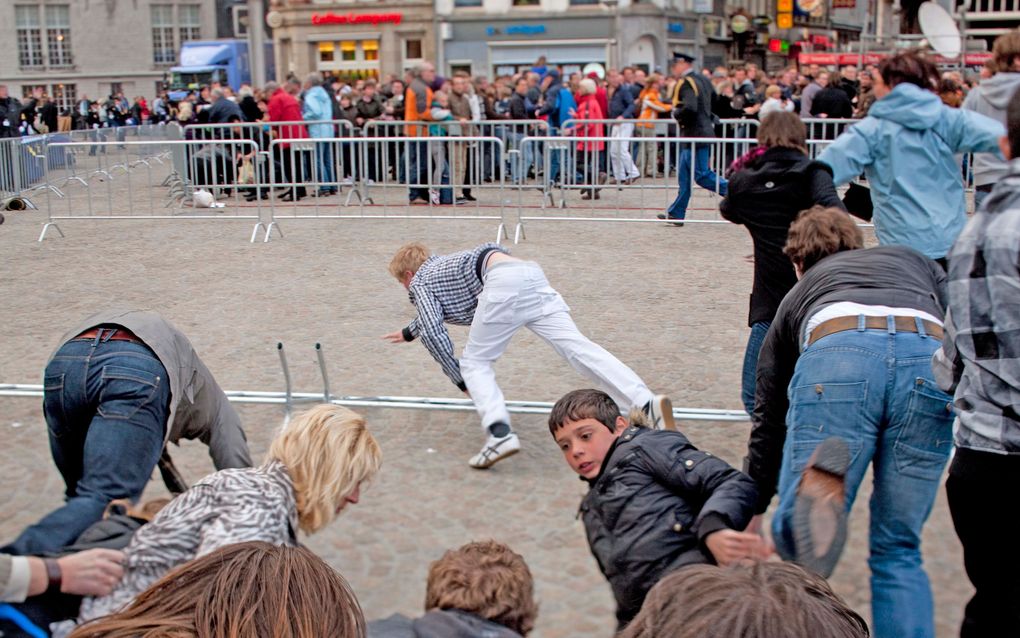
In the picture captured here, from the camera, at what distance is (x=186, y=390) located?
4172 millimetres

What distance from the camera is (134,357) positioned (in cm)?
388

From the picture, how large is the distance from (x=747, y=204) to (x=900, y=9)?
4710 cm

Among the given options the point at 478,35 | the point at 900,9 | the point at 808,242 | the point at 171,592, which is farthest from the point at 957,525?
the point at 900,9

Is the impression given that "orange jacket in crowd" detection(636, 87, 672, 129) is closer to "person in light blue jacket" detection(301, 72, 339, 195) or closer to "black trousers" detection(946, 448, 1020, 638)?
"person in light blue jacket" detection(301, 72, 339, 195)

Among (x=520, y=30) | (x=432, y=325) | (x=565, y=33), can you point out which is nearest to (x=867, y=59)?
(x=565, y=33)

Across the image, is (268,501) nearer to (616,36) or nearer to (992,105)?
(992,105)

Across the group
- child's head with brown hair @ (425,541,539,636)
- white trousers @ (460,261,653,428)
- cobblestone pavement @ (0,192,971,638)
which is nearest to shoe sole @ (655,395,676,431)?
white trousers @ (460,261,653,428)

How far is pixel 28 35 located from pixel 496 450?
170 feet

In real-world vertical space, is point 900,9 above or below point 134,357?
above

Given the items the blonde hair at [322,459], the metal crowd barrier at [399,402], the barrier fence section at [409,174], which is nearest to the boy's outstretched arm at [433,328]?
the metal crowd barrier at [399,402]

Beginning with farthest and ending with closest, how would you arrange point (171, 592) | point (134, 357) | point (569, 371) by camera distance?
point (569, 371) < point (134, 357) < point (171, 592)

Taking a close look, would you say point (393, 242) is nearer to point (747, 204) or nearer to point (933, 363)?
point (747, 204)

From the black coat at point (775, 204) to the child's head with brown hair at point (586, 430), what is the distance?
194 cm

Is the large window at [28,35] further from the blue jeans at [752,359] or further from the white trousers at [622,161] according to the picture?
the blue jeans at [752,359]
